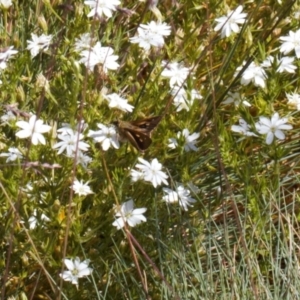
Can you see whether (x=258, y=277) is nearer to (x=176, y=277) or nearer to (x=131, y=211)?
(x=176, y=277)

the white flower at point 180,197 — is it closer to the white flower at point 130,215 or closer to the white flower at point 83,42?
the white flower at point 130,215

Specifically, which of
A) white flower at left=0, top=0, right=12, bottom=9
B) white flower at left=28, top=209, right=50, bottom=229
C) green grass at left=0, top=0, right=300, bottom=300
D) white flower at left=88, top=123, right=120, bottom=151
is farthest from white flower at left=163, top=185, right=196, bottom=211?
white flower at left=0, top=0, right=12, bottom=9

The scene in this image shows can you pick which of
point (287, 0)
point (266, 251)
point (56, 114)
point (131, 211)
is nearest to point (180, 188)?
point (131, 211)

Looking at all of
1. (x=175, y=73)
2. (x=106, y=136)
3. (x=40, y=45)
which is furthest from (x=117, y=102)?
(x=40, y=45)

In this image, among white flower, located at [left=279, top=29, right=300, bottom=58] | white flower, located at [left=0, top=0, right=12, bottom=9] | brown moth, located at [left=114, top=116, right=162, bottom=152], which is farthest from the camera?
white flower, located at [left=0, top=0, right=12, bottom=9]

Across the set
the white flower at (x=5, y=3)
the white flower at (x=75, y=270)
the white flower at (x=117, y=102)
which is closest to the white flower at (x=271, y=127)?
the white flower at (x=117, y=102)

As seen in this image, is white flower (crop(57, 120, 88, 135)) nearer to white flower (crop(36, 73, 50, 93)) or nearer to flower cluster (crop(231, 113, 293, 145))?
white flower (crop(36, 73, 50, 93))

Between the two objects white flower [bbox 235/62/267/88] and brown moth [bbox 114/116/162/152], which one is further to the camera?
white flower [bbox 235/62/267/88]
